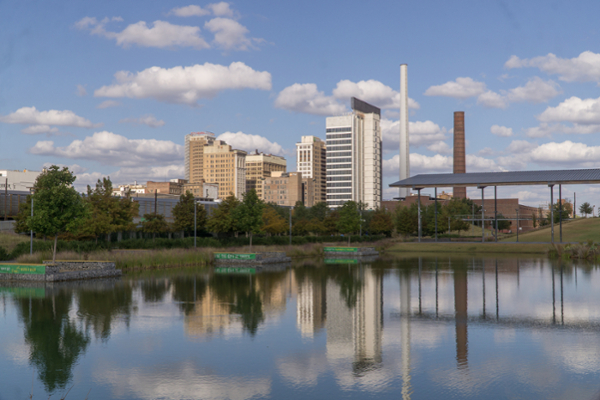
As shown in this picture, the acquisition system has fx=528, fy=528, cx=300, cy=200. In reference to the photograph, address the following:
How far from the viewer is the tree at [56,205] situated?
27.7m

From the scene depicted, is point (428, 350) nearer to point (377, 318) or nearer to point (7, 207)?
point (377, 318)

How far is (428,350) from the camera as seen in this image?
12219 mm

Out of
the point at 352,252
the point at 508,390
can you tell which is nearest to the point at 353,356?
the point at 508,390

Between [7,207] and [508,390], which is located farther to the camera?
[7,207]

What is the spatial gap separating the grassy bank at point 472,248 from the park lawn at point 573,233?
9636 millimetres

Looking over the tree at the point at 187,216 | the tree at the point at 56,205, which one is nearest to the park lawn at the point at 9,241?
the tree at the point at 56,205

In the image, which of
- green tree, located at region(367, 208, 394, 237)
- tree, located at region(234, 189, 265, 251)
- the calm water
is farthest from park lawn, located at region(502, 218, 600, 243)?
the calm water

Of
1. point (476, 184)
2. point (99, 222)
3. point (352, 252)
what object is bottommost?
point (352, 252)

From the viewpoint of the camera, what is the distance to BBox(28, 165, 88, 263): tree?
2769 centimetres

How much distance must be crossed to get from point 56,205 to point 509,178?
1943 inches

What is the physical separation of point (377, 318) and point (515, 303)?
626 cm

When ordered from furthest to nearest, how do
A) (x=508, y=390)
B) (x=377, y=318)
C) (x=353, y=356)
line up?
(x=377, y=318), (x=353, y=356), (x=508, y=390)

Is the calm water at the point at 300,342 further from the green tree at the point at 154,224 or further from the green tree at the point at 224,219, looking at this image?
the green tree at the point at 154,224

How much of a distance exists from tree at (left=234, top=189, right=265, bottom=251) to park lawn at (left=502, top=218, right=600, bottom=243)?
115 feet
